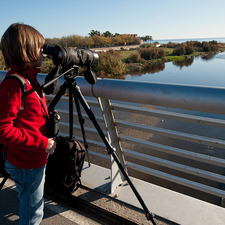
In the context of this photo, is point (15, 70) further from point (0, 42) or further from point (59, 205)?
point (59, 205)

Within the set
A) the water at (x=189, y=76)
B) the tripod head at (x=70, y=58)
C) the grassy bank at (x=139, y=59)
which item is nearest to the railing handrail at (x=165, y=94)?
the tripod head at (x=70, y=58)

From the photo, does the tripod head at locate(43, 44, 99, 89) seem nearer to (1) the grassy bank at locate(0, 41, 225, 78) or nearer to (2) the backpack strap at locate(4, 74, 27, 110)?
(2) the backpack strap at locate(4, 74, 27, 110)

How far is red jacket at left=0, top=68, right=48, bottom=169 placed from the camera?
3.77 feet

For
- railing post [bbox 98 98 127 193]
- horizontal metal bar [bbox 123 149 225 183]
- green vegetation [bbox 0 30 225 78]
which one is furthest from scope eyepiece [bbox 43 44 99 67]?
green vegetation [bbox 0 30 225 78]

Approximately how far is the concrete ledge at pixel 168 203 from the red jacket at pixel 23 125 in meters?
0.95

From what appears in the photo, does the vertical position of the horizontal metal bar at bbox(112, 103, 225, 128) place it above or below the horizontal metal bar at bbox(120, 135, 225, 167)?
above

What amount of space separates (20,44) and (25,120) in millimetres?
458

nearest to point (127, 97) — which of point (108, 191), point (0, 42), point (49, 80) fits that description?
point (49, 80)

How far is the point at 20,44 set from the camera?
120cm

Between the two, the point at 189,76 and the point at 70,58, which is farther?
the point at 189,76

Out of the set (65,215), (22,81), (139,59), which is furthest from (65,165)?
(139,59)

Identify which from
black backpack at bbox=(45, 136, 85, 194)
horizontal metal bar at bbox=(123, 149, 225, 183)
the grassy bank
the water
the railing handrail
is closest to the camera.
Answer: the railing handrail

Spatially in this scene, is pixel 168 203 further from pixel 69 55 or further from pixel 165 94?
pixel 69 55

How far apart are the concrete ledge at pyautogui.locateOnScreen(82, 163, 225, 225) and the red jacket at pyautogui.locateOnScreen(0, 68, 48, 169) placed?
95 cm
